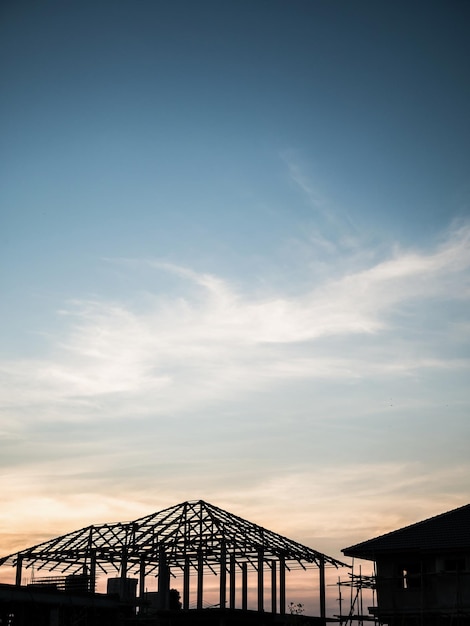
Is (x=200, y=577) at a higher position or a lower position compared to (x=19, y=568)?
lower

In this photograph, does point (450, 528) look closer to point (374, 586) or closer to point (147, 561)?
point (374, 586)

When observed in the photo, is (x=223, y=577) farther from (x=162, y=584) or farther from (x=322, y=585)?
(x=322, y=585)

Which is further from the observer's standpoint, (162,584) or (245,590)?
(245,590)

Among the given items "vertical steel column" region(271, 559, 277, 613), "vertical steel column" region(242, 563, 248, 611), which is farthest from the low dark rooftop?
"vertical steel column" region(242, 563, 248, 611)

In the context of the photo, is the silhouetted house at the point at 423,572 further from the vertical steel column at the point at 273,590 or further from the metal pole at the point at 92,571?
the metal pole at the point at 92,571

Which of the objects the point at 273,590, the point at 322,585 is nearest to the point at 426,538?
the point at 322,585

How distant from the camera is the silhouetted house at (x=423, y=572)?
36.5 metres

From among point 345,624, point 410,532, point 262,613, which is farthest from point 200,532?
point 410,532

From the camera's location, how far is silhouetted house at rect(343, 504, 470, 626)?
3647 centimetres

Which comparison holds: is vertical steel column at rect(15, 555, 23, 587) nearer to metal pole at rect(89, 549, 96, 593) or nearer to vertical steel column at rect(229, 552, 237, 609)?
metal pole at rect(89, 549, 96, 593)

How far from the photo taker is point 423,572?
3784cm

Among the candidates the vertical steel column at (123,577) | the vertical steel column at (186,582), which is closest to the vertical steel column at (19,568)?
the vertical steel column at (123,577)

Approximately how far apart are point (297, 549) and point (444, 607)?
45.5 feet

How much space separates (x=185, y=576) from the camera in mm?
49188
